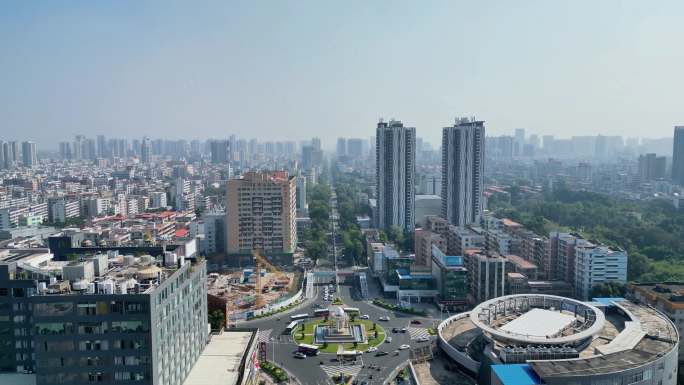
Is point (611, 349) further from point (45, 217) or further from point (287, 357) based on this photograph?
point (45, 217)

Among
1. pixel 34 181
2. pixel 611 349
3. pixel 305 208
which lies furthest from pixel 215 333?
pixel 34 181

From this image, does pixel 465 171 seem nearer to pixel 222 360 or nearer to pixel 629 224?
pixel 629 224

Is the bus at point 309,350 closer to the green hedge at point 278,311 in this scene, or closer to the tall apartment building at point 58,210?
the green hedge at point 278,311

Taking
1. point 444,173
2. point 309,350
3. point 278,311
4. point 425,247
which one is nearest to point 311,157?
point 444,173

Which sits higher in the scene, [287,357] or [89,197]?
[89,197]

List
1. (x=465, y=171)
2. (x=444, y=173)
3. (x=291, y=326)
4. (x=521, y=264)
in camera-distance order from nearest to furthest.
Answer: (x=291, y=326) < (x=521, y=264) < (x=465, y=171) < (x=444, y=173)

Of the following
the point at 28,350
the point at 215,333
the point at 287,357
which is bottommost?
the point at 287,357

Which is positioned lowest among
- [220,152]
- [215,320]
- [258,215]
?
[215,320]

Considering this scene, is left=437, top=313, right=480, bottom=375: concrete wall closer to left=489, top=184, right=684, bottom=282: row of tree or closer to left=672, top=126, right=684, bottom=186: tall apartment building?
left=489, top=184, right=684, bottom=282: row of tree

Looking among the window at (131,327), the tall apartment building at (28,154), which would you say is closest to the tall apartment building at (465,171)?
the window at (131,327)
